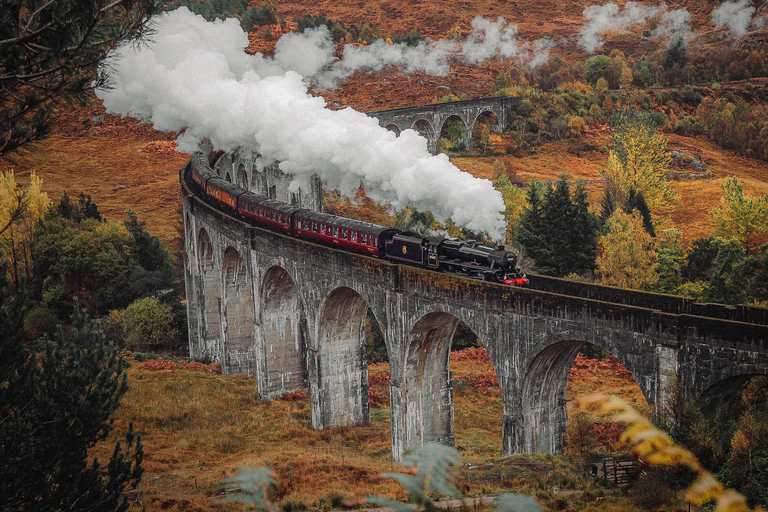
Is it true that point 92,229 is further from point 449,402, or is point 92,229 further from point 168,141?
point 168,141

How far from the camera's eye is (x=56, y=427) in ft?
51.2

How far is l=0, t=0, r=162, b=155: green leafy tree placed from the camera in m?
10.3

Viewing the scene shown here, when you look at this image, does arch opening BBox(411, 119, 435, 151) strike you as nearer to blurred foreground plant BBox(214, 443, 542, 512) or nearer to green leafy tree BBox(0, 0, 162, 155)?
green leafy tree BBox(0, 0, 162, 155)

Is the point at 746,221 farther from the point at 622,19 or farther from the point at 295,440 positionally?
the point at 622,19

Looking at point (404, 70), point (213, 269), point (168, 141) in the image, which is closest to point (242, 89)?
point (213, 269)

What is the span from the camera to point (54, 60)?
432 inches

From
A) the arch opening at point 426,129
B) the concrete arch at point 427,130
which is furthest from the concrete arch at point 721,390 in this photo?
the arch opening at point 426,129

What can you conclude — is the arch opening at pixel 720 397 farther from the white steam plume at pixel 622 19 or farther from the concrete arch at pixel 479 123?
the white steam plume at pixel 622 19

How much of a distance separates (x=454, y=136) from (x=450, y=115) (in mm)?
2570

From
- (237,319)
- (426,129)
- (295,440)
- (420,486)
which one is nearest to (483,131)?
(426,129)

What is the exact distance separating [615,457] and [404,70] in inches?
4073

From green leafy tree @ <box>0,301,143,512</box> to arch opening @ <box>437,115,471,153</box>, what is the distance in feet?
232

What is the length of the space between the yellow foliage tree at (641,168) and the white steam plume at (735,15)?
176 feet

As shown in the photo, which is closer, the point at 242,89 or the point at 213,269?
the point at 242,89
